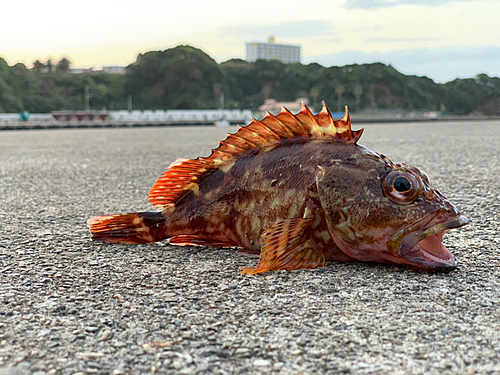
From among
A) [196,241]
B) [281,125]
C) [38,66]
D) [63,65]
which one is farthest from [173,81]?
[281,125]

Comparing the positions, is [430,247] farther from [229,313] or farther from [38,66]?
[38,66]

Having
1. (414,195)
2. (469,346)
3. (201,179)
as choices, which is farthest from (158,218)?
(469,346)

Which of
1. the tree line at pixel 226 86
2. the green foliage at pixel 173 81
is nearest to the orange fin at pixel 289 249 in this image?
the tree line at pixel 226 86

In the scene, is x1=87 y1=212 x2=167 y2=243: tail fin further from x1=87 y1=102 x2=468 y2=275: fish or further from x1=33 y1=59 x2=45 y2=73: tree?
x1=33 y1=59 x2=45 y2=73: tree

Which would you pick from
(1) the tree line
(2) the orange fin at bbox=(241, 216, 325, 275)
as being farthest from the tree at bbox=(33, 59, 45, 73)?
(2) the orange fin at bbox=(241, 216, 325, 275)

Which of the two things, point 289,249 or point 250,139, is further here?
point 250,139

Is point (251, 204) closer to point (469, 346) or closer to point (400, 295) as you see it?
point (400, 295)

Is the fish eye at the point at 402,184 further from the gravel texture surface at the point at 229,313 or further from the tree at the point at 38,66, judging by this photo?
the tree at the point at 38,66
